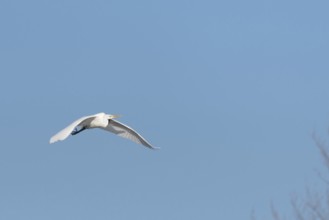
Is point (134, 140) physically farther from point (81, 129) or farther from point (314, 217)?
point (314, 217)

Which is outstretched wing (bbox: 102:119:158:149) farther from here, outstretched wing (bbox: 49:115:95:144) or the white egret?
outstretched wing (bbox: 49:115:95:144)

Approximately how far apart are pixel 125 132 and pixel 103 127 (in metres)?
1.51

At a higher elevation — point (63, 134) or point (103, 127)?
point (103, 127)

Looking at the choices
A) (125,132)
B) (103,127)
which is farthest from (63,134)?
(125,132)

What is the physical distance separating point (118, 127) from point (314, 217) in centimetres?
487

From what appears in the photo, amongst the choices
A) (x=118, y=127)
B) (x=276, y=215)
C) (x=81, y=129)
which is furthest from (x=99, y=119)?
(x=276, y=215)

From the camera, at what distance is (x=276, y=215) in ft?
61.1

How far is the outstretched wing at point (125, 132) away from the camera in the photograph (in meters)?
21.7

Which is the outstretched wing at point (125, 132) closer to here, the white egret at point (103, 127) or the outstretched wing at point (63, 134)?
the white egret at point (103, 127)

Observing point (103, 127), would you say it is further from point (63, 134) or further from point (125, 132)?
point (63, 134)

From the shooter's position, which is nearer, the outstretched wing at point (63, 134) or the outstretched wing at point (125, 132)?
the outstretched wing at point (63, 134)

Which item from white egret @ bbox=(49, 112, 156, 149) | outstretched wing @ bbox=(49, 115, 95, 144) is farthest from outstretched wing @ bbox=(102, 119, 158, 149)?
outstretched wing @ bbox=(49, 115, 95, 144)

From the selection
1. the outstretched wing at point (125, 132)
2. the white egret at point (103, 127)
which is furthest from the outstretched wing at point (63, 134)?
the outstretched wing at point (125, 132)

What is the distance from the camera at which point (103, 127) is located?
66.9 feet
